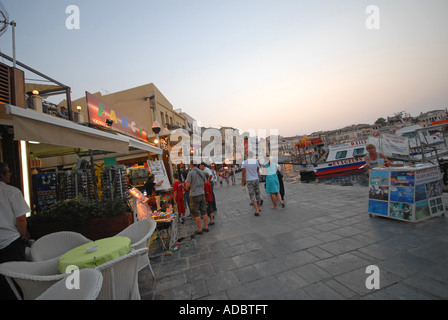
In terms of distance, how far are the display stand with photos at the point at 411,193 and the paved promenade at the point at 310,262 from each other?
178mm

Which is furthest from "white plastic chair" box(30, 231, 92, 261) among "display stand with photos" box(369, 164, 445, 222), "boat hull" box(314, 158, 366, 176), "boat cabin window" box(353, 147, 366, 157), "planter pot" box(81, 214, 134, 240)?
"boat cabin window" box(353, 147, 366, 157)

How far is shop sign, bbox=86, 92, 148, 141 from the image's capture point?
17.3 ft

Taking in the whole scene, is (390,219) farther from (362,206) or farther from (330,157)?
(330,157)

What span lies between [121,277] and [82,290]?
559mm

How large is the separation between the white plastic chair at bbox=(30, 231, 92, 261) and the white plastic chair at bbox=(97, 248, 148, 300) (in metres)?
1.37

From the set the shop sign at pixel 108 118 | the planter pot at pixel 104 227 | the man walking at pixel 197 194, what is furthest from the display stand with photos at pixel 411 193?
the shop sign at pixel 108 118

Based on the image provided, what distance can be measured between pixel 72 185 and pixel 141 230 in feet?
9.67

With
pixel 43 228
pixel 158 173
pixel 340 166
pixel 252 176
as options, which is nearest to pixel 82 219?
pixel 43 228

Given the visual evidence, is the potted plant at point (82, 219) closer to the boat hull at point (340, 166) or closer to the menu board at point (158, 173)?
the menu board at point (158, 173)

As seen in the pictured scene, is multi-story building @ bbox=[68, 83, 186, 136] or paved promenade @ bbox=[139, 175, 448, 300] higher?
multi-story building @ bbox=[68, 83, 186, 136]

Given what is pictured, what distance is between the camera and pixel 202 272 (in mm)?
2930

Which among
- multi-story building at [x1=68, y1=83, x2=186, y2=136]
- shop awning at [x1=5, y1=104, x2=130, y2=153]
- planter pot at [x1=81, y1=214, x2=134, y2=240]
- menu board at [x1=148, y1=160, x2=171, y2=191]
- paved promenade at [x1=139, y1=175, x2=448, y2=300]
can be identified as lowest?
paved promenade at [x1=139, y1=175, x2=448, y2=300]

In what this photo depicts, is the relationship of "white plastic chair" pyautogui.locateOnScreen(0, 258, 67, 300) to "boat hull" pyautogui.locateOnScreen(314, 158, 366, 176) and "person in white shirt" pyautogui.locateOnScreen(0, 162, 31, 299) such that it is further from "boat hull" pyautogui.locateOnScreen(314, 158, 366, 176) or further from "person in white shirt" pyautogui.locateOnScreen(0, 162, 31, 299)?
"boat hull" pyautogui.locateOnScreen(314, 158, 366, 176)
